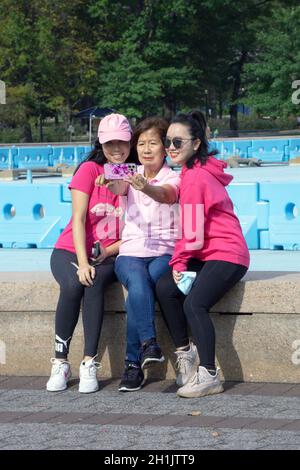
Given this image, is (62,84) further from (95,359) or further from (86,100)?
(95,359)

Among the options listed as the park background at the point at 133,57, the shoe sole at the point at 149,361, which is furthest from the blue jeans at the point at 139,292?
the park background at the point at 133,57

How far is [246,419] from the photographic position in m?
5.52

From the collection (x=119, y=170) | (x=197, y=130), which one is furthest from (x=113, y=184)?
(x=197, y=130)

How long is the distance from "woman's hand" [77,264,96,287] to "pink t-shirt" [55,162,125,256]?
203 mm

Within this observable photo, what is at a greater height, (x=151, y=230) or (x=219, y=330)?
(x=151, y=230)

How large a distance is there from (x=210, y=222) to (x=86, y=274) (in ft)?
2.55

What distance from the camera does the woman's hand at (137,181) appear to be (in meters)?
6.07

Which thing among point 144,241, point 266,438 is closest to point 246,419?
point 266,438

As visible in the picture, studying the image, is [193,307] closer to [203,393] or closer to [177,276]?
[177,276]

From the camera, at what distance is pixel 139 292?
244 inches

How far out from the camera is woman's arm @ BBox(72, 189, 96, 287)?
6.34 metres

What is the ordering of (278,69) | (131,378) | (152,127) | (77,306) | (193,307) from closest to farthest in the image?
(193,307) → (131,378) → (77,306) → (152,127) → (278,69)

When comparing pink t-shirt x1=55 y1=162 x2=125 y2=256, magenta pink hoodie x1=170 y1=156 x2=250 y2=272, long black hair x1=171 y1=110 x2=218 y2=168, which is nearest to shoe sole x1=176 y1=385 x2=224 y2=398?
magenta pink hoodie x1=170 y1=156 x2=250 y2=272

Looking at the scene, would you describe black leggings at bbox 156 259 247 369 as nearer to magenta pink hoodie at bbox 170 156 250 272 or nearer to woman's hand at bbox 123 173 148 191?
magenta pink hoodie at bbox 170 156 250 272
